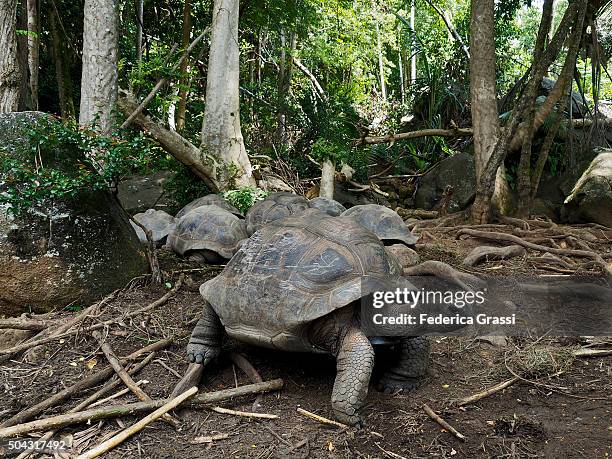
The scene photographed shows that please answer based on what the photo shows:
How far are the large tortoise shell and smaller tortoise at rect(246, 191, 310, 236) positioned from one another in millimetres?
2803

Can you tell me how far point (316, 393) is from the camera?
2.96 meters

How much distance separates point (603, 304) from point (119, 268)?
12.9 feet

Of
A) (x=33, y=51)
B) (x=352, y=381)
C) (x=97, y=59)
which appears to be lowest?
(x=352, y=381)

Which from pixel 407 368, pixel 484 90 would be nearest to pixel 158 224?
pixel 407 368

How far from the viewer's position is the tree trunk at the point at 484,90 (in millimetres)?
7816

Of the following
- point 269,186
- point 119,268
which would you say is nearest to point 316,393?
point 119,268

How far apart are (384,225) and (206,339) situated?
10.4 ft

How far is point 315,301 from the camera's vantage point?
2.76 m

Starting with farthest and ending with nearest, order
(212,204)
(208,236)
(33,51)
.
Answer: (33,51)
(212,204)
(208,236)

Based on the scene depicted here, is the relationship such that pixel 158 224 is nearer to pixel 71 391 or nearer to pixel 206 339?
pixel 206 339

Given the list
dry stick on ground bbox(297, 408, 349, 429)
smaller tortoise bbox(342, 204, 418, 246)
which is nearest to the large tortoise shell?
dry stick on ground bbox(297, 408, 349, 429)

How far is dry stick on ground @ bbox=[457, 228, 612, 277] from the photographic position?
5.23 meters

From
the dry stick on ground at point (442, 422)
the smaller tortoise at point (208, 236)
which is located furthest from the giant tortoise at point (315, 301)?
the smaller tortoise at point (208, 236)

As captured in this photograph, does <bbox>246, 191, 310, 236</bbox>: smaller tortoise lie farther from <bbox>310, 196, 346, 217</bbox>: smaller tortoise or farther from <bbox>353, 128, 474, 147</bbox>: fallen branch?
<bbox>353, 128, 474, 147</bbox>: fallen branch
